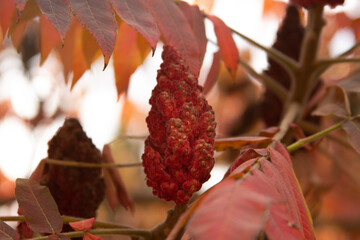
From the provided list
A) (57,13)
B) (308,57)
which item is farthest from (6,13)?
(308,57)

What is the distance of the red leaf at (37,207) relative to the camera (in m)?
0.72

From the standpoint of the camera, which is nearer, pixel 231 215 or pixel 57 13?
pixel 231 215

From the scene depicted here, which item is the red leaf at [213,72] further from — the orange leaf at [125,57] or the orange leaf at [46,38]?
the orange leaf at [46,38]

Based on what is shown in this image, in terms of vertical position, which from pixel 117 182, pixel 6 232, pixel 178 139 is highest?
pixel 178 139

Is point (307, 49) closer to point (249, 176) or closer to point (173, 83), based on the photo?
point (173, 83)

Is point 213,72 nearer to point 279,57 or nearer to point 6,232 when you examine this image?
point 279,57

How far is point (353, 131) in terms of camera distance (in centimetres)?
83

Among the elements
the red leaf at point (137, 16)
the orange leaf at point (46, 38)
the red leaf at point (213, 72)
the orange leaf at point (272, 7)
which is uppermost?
the red leaf at point (137, 16)

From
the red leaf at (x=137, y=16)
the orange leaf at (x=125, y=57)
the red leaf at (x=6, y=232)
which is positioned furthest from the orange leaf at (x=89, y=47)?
the red leaf at (x=6, y=232)

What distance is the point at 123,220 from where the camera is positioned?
3.19 m

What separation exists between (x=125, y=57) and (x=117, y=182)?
0.29 m

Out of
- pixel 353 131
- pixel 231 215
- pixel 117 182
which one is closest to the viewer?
pixel 231 215

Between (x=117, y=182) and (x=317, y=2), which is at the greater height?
(x=317, y=2)

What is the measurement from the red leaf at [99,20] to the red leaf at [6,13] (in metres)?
0.24
